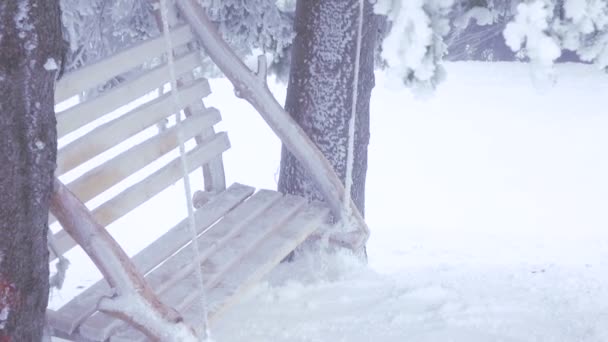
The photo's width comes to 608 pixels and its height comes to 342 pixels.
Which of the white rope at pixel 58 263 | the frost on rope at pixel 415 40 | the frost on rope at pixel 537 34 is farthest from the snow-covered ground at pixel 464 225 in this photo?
the white rope at pixel 58 263

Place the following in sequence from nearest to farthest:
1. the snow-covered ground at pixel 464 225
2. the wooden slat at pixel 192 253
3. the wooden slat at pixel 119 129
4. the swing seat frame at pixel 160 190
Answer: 1. the wooden slat at pixel 192 253
2. the swing seat frame at pixel 160 190
3. the wooden slat at pixel 119 129
4. the snow-covered ground at pixel 464 225

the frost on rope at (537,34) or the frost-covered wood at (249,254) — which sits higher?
the frost on rope at (537,34)

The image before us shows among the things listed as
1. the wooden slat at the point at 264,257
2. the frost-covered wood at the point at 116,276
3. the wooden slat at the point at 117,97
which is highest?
the wooden slat at the point at 117,97

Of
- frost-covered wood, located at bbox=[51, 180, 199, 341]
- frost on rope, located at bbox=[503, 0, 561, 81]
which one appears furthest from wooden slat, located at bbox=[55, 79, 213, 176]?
frost on rope, located at bbox=[503, 0, 561, 81]

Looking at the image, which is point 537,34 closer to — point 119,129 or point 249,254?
point 249,254

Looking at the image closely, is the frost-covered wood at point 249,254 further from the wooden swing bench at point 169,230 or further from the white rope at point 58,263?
the white rope at point 58,263

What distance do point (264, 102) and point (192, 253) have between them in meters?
0.84

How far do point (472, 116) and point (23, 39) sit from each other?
14041 millimetres

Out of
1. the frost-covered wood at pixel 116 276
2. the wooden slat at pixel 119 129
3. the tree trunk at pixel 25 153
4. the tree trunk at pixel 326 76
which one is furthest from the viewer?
the tree trunk at pixel 326 76

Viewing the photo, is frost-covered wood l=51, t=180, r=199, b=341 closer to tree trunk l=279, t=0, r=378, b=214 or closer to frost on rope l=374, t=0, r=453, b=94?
frost on rope l=374, t=0, r=453, b=94

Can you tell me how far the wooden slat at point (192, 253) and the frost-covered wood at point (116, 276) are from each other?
201 mm

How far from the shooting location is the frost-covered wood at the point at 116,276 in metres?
2.55

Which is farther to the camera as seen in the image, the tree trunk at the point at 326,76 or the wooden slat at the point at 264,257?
the tree trunk at the point at 326,76

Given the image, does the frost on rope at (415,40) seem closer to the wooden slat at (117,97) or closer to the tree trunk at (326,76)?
the tree trunk at (326,76)
